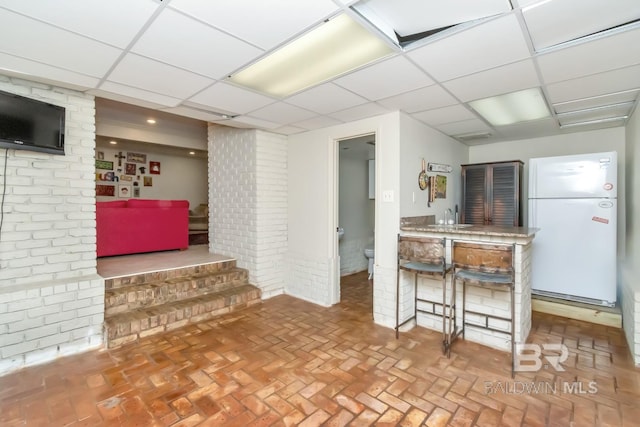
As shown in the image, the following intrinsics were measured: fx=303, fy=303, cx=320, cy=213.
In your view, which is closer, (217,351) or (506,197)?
(217,351)

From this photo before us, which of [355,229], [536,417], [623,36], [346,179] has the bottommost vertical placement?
[536,417]

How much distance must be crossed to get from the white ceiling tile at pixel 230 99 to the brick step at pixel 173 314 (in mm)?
2168

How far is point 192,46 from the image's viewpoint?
1.91 metres

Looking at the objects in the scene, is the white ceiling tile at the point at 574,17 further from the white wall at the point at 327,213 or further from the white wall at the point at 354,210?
the white wall at the point at 354,210

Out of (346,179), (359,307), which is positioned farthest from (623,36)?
(346,179)

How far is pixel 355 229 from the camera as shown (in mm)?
5750

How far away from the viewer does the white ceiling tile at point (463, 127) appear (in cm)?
368

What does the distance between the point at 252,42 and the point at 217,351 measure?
8.11 feet

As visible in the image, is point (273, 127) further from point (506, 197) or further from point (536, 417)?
point (536, 417)

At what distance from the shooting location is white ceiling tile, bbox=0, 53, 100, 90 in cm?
213

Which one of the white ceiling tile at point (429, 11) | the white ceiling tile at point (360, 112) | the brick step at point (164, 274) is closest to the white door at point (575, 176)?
the white ceiling tile at point (360, 112)

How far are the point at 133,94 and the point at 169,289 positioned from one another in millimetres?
2054

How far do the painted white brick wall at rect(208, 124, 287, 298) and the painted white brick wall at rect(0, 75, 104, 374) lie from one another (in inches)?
69.3

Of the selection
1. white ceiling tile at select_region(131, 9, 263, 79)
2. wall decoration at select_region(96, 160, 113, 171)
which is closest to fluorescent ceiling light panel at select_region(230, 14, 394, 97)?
white ceiling tile at select_region(131, 9, 263, 79)
